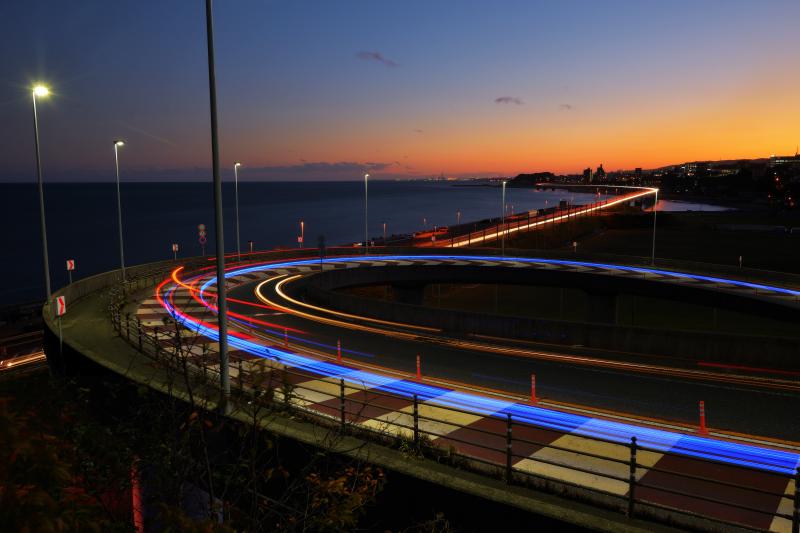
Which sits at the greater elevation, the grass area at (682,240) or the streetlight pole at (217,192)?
the streetlight pole at (217,192)

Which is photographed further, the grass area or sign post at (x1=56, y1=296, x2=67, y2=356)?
the grass area

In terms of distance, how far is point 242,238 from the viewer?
13112 centimetres

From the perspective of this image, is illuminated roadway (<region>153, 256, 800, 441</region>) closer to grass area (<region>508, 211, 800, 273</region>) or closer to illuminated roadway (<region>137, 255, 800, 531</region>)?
illuminated roadway (<region>137, 255, 800, 531</region>)

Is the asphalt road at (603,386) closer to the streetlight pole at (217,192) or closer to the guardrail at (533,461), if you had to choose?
the guardrail at (533,461)

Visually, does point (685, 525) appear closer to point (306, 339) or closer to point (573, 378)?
point (573, 378)

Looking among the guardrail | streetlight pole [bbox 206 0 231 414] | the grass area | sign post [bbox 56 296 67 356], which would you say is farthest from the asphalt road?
the grass area

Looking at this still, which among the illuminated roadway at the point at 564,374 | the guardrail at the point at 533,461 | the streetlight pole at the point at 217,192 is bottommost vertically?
the illuminated roadway at the point at 564,374

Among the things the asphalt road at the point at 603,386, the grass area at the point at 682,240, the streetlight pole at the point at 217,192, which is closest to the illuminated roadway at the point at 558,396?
the asphalt road at the point at 603,386

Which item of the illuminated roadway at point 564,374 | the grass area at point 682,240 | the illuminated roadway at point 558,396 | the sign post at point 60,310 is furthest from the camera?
the grass area at point 682,240

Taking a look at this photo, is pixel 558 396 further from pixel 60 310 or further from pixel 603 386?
pixel 60 310

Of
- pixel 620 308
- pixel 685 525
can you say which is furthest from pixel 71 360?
pixel 620 308

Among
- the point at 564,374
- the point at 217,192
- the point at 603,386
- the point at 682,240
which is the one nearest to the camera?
the point at 217,192

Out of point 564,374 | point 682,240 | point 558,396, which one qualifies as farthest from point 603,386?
point 682,240

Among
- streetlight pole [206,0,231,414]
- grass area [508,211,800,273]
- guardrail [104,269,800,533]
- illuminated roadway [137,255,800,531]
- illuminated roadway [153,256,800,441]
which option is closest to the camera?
guardrail [104,269,800,533]
